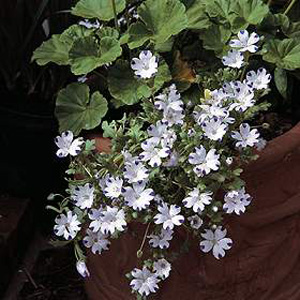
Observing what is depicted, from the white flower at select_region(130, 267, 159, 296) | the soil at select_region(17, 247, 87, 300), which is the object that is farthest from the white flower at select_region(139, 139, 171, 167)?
the soil at select_region(17, 247, 87, 300)

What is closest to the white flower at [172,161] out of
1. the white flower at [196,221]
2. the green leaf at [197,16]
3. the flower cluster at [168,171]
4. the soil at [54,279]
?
the flower cluster at [168,171]

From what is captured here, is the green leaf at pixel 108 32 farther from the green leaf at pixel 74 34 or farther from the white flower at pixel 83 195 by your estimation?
the white flower at pixel 83 195

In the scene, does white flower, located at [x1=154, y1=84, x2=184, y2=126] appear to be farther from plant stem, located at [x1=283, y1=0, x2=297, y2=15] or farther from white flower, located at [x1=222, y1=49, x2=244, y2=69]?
plant stem, located at [x1=283, y1=0, x2=297, y2=15]

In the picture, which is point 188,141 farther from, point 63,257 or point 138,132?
point 63,257

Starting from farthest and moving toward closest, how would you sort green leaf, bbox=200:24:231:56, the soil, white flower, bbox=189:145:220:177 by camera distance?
the soil < green leaf, bbox=200:24:231:56 < white flower, bbox=189:145:220:177

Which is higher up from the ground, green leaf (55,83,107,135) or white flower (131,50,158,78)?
white flower (131,50,158,78)

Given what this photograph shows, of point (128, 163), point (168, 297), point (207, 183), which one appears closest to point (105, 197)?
point (128, 163)

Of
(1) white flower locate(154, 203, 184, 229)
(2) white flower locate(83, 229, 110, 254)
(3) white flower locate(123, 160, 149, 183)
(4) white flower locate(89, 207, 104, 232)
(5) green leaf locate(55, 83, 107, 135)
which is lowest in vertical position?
(2) white flower locate(83, 229, 110, 254)
